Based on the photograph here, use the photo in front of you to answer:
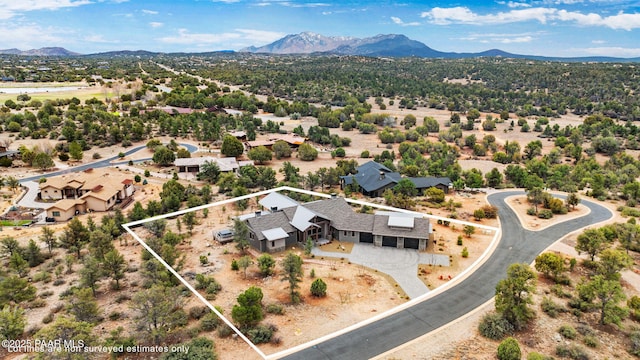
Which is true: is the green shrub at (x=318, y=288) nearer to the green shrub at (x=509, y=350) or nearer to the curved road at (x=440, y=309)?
the curved road at (x=440, y=309)

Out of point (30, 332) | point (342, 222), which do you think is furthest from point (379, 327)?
point (30, 332)

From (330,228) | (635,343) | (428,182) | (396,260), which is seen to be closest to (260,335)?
(396,260)

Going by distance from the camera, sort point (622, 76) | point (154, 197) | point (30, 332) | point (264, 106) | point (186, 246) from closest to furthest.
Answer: point (30, 332) < point (186, 246) < point (154, 197) < point (264, 106) < point (622, 76)

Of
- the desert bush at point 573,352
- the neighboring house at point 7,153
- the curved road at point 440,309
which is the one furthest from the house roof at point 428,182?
the neighboring house at point 7,153

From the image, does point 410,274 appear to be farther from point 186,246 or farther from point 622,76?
point 622,76

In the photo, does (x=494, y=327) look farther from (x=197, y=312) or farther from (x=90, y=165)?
(x=90, y=165)
